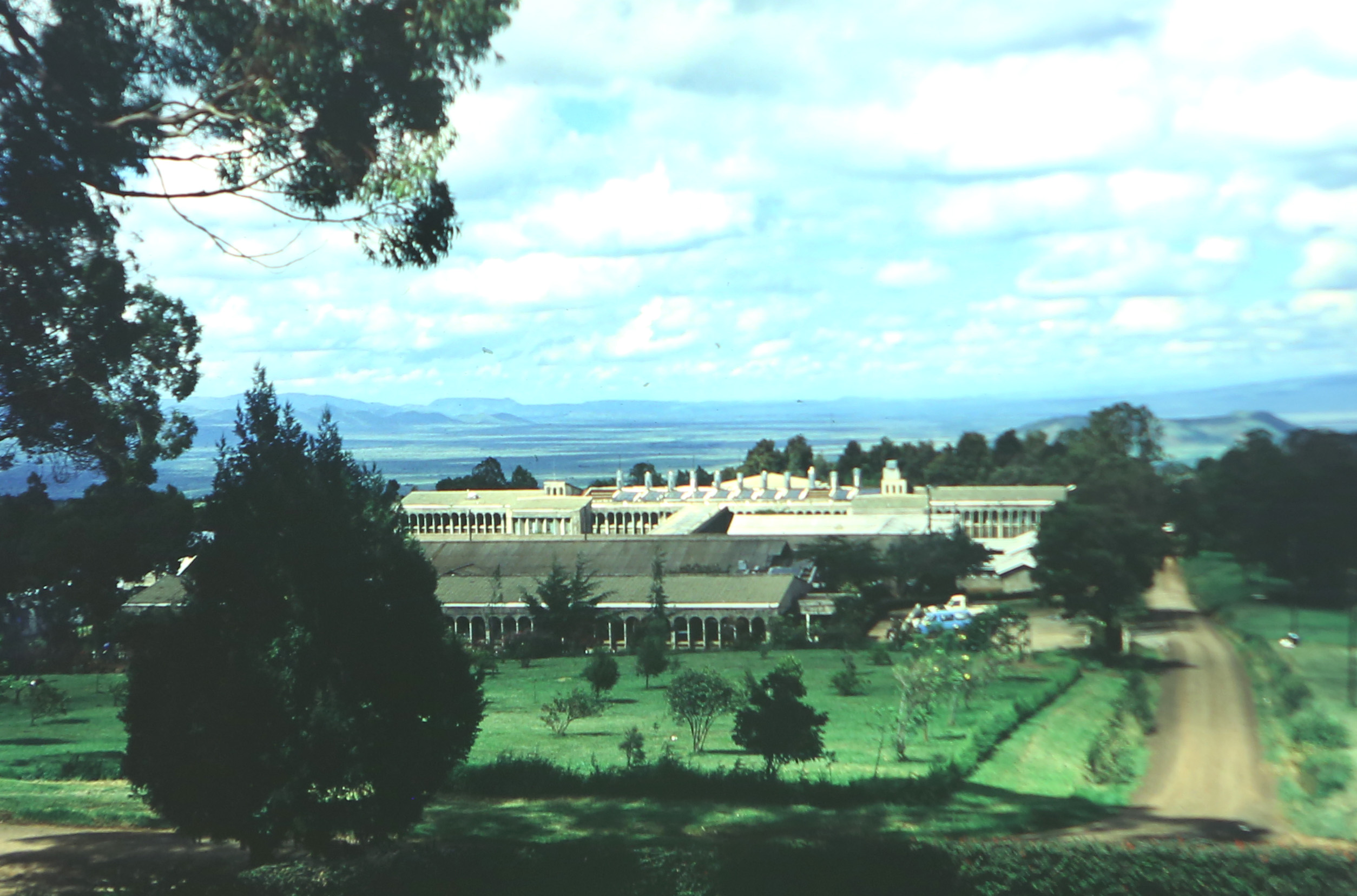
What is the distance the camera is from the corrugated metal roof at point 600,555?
2486 centimetres

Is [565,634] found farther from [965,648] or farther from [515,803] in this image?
[515,803]

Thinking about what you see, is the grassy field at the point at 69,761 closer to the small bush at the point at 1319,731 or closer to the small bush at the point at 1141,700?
the small bush at the point at 1141,700

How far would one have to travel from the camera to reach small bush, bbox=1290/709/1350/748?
1052cm

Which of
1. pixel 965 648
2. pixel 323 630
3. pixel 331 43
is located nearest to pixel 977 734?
pixel 965 648

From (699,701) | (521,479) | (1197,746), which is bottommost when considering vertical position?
(1197,746)

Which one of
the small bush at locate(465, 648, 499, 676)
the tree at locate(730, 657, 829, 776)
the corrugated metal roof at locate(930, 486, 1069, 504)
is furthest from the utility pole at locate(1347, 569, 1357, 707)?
the corrugated metal roof at locate(930, 486, 1069, 504)

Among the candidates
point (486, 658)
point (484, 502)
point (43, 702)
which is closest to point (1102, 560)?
point (486, 658)

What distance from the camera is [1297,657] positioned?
11820 millimetres

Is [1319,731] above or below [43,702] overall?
above

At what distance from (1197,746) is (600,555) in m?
16.8

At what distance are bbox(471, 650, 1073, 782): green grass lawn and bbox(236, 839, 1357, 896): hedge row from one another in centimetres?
333

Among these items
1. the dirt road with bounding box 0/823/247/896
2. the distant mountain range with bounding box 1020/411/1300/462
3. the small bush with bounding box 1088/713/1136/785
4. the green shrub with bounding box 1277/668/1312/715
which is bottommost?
the small bush with bounding box 1088/713/1136/785

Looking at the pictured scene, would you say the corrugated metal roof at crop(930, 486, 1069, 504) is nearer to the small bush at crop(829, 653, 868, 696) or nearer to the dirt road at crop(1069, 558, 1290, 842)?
the small bush at crop(829, 653, 868, 696)

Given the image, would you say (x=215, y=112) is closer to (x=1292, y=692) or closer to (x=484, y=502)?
(x=1292, y=692)
